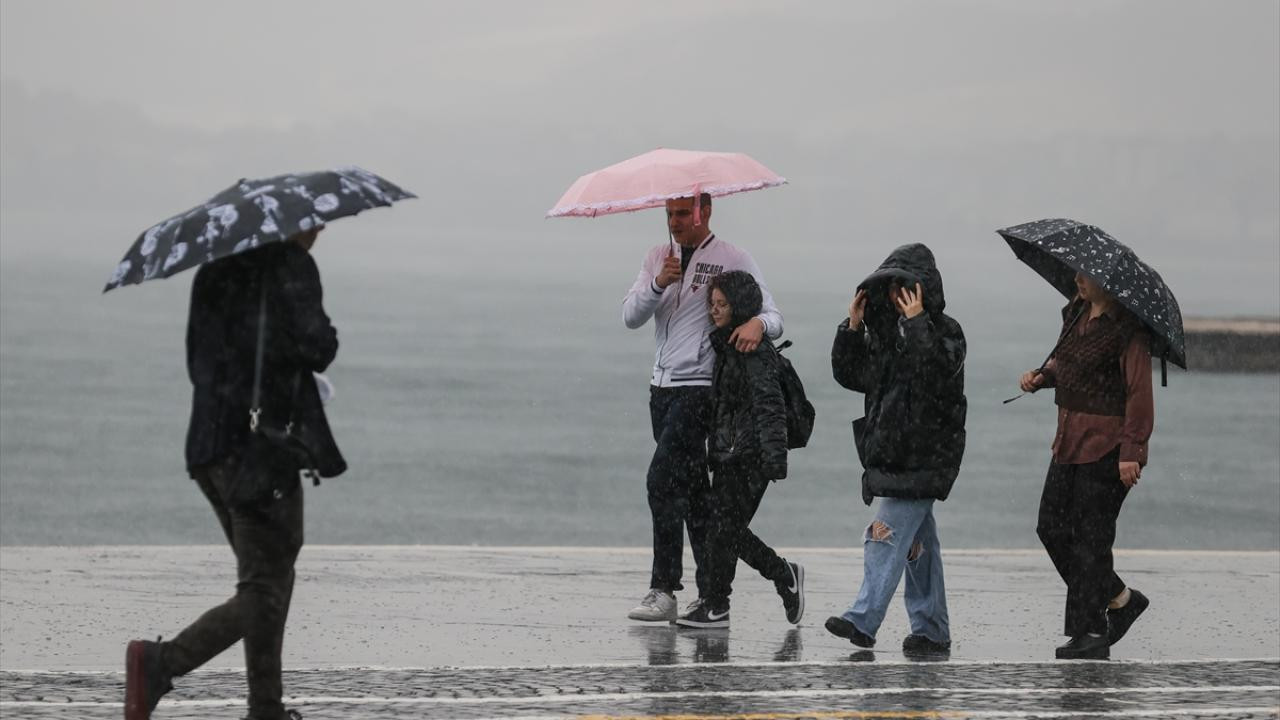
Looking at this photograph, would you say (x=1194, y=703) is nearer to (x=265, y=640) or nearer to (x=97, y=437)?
(x=265, y=640)

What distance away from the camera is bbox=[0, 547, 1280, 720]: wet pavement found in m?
6.52

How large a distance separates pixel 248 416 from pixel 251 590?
498 millimetres

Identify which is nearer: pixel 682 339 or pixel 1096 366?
pixel 1096 366

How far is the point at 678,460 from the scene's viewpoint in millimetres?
8320

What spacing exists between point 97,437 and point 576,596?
17051cm

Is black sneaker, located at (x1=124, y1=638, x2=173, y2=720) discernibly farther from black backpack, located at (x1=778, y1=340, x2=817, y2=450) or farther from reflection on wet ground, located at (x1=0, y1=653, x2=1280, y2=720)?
black backpack, located at (x1=778, y1=340, x2=817, y2=450)

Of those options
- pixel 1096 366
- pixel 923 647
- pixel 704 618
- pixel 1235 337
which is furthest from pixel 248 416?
pixel 1235 337

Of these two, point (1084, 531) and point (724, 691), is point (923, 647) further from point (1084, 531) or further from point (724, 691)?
point (724, 691)

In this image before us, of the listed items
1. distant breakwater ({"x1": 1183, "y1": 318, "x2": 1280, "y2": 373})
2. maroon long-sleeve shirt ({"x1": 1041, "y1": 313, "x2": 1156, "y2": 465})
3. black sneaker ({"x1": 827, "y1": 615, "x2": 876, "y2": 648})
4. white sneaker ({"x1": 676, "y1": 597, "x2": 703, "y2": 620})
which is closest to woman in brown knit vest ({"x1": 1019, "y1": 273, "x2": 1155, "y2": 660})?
maroon long-sleeve shirt ({"x1": 1041, "y1": 313, "x2": 1156, "y2": 465})

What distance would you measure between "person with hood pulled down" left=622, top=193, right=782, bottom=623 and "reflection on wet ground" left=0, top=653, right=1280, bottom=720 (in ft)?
3.07

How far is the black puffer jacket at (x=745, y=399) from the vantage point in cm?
794

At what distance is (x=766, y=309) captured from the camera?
8.16m

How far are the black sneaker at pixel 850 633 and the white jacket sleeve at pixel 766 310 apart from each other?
1.13 metres

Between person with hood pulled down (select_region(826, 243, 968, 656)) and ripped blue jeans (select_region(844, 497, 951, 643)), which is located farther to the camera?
ripped blue jeans (select_region(844, 497, 951, 643))
